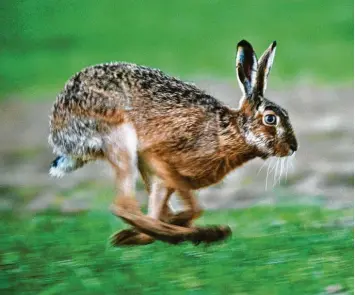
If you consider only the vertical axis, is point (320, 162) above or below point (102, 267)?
above

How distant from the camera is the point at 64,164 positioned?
12.3 ft

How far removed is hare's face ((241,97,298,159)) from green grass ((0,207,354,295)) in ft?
1.20

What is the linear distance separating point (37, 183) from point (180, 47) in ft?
2.88

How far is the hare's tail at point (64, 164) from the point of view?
374 centimetres

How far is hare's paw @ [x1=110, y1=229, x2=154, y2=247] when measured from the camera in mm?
3746

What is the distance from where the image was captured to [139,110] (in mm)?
3729

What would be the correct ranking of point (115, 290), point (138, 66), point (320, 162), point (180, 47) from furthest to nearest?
1. point (320, 162)
2. point (180, 47)
3. point (138, 66)
4. point (115, 290)

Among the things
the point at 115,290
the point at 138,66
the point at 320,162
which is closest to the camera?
the point at 115,290

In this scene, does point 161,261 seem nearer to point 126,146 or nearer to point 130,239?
point 130,239

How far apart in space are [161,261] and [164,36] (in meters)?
1.05

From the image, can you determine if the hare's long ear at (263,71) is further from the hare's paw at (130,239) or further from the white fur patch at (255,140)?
the hare's paw at (130,239)

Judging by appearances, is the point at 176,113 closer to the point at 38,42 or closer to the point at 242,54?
the point at 242,54

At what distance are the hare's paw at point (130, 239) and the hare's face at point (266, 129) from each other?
22.0 inches

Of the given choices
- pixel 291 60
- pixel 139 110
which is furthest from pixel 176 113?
pixel 291 60
